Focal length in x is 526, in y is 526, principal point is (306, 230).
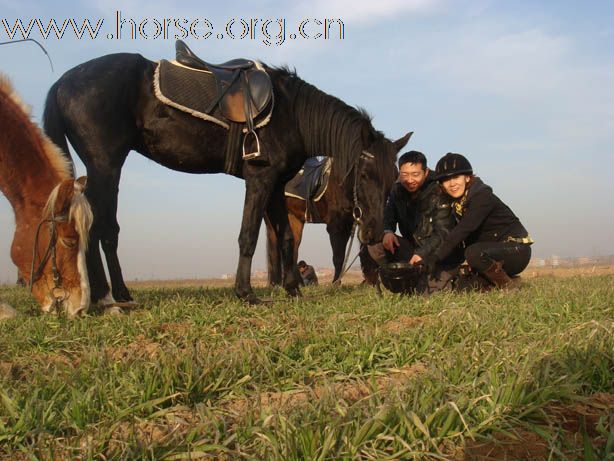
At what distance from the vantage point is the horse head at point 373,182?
17.0 ft

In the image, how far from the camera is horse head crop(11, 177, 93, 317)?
150 inches

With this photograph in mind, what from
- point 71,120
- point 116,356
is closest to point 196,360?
point 116,356

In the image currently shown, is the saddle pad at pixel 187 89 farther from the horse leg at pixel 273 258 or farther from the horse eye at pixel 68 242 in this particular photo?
the horse leg at pixel 273 258

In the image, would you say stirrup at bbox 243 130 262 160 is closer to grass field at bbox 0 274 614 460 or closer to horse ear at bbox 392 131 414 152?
horse ear at bbox 392 131 414 152

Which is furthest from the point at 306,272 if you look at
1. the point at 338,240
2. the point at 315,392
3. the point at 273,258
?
the point at 315,392

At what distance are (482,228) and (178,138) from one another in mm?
3408

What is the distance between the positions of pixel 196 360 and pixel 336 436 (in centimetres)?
96

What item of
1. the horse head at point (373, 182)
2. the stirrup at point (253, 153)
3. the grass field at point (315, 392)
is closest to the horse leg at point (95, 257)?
the grass field at point (315, 392)

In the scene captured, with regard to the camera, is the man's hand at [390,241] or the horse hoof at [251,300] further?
the man's hand at [390,241]

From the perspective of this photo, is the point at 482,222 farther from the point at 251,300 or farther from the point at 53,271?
the point at 53,271

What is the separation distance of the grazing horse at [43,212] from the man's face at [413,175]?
11.5ft

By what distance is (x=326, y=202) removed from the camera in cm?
943

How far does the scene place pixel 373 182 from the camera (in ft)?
17.0

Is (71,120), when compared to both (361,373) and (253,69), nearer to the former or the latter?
(253,69)
